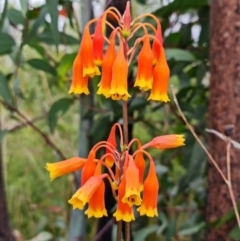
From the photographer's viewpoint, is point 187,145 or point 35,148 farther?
point 35,148

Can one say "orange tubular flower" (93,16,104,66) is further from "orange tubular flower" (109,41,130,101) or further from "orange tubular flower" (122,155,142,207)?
"orange tubular flower" (122,155,142,207)

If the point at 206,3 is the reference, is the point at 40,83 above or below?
below

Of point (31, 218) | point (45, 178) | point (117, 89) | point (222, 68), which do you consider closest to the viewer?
point (117, 89)

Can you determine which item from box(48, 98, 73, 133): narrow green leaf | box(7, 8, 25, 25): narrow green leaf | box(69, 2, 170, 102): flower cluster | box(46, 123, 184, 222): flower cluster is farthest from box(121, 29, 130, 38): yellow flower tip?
box(48, 98, 73, 133): narrow green leaf

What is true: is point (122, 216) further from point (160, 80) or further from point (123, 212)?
point (160, 80)

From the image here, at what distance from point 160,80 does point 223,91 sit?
39 cm

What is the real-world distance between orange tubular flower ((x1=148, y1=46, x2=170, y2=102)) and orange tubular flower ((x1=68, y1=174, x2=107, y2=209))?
5.1 inches

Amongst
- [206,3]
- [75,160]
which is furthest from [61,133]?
[75,160]

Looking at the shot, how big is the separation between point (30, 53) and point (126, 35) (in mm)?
1238

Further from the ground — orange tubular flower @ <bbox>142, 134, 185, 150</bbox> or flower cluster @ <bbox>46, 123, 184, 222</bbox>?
orange tubular flower @ <bbox>142, 134, 185, 150</bbox>

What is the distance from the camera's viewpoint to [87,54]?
0.73 metres

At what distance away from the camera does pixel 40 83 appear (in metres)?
2.06

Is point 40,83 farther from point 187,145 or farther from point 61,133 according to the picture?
point 187,145

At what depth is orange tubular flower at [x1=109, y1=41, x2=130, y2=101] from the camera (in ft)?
2.28
